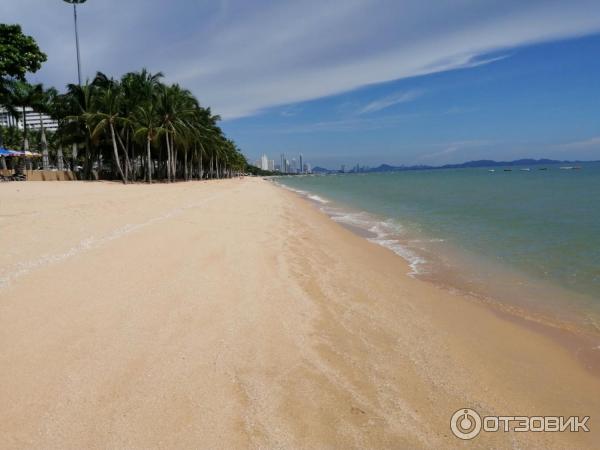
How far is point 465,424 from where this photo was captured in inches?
115

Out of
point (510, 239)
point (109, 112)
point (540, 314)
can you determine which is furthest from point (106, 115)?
point (540, 314)

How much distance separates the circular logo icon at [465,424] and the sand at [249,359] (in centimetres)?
7

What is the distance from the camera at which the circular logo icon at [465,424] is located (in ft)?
9.20

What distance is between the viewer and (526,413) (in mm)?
3189

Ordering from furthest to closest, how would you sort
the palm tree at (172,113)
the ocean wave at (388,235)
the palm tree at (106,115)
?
the palm tree at (172,113) < the palm tree at (106,115) < the ocean wave at (388,235)

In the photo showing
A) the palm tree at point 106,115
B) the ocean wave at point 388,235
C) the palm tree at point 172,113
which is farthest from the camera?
the palm tree at point 172,113

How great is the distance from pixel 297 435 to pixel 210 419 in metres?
0.61

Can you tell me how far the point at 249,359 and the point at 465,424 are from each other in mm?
1853

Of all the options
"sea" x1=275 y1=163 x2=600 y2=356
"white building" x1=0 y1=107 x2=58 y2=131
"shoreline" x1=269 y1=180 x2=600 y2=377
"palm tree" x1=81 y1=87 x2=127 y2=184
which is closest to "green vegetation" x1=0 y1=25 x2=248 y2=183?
"palm tree" x1=81 y1=87 x2=127 y2=184

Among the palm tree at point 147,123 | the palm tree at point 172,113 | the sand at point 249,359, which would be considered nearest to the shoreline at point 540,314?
the sand at point 249,359

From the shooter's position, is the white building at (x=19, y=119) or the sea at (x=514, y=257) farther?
the white building at (x=19, y=119)

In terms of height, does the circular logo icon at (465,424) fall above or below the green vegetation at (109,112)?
below

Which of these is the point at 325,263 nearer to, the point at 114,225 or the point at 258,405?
the point at 258,405

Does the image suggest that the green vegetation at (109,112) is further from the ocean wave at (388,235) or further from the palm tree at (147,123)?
the ocean wave at (388,235)
